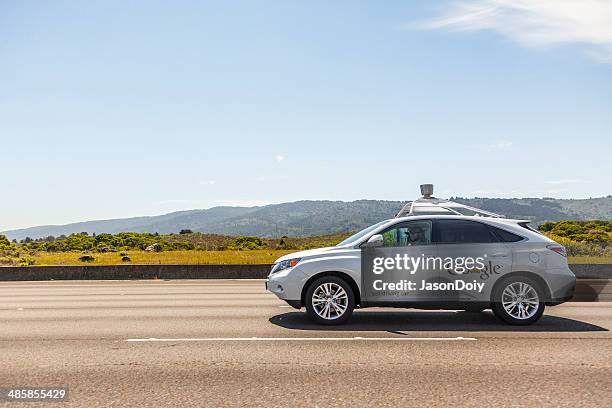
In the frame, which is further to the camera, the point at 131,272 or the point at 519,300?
the point at 131,272

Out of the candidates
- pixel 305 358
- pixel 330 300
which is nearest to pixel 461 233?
pixel 330 300

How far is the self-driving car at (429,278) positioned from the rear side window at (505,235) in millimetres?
143

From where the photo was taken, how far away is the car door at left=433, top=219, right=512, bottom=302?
32.7 feet

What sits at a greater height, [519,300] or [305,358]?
[519,300]

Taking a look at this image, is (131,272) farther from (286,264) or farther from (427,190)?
(286,264)

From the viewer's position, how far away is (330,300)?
1000cm

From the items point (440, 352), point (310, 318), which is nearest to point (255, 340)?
point (310, 318)

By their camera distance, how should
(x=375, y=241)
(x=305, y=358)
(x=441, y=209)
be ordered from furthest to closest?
(x=441, y=209)
(x=375, y=241)
(x=305, y=358)

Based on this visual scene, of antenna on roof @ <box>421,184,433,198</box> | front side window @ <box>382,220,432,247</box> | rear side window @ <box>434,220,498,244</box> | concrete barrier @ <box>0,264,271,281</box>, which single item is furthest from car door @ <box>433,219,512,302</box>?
concrete barrier @ <box>0,264,271,281</box>

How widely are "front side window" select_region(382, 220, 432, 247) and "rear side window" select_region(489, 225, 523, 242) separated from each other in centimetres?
111

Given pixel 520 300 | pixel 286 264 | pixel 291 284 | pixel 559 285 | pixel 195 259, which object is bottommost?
pixel 195 259

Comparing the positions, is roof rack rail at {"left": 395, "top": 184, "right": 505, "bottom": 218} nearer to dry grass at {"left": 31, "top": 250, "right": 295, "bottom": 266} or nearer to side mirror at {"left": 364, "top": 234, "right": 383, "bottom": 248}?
side mirror at {"left": 364, "top": 234, "right": 383, "bottom": 248}

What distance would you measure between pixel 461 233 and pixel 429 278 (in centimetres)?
96

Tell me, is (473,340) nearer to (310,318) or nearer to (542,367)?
(542,367)
